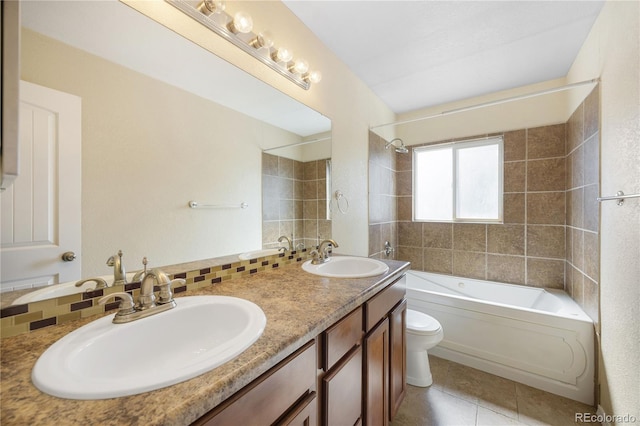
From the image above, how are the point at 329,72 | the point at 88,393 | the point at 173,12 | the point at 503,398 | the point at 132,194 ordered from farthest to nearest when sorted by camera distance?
the point at 329,72, the point at 503,398, the point at 173,12, the point at 132,194, the point at 88,393

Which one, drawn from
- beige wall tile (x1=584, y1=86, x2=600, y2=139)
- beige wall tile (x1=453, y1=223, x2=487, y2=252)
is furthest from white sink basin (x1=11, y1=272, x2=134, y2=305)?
beige wall tile (x1=453, y1=223, x2=487, y2=252)

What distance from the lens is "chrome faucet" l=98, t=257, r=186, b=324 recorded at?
708mm

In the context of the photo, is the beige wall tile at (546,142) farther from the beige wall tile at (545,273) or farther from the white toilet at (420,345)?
the white toilet at (420,345)

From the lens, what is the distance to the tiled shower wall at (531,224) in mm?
1838

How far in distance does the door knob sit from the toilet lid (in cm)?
189

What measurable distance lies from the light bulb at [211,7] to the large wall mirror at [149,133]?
0.54ft

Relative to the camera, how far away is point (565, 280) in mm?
2297

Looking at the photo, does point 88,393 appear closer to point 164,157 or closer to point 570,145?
point 164,157

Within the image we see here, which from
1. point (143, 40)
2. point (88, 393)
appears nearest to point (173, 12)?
point (143, 40)

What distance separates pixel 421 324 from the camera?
1864 mm

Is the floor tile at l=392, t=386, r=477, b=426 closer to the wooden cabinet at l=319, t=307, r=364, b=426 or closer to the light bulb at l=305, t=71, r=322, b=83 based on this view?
the wooden cabinet at l=319, t=307, r=364, b=426

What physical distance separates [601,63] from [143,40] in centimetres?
257

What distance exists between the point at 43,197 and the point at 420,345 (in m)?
2.13

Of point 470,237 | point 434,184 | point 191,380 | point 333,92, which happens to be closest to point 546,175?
point 470,237
